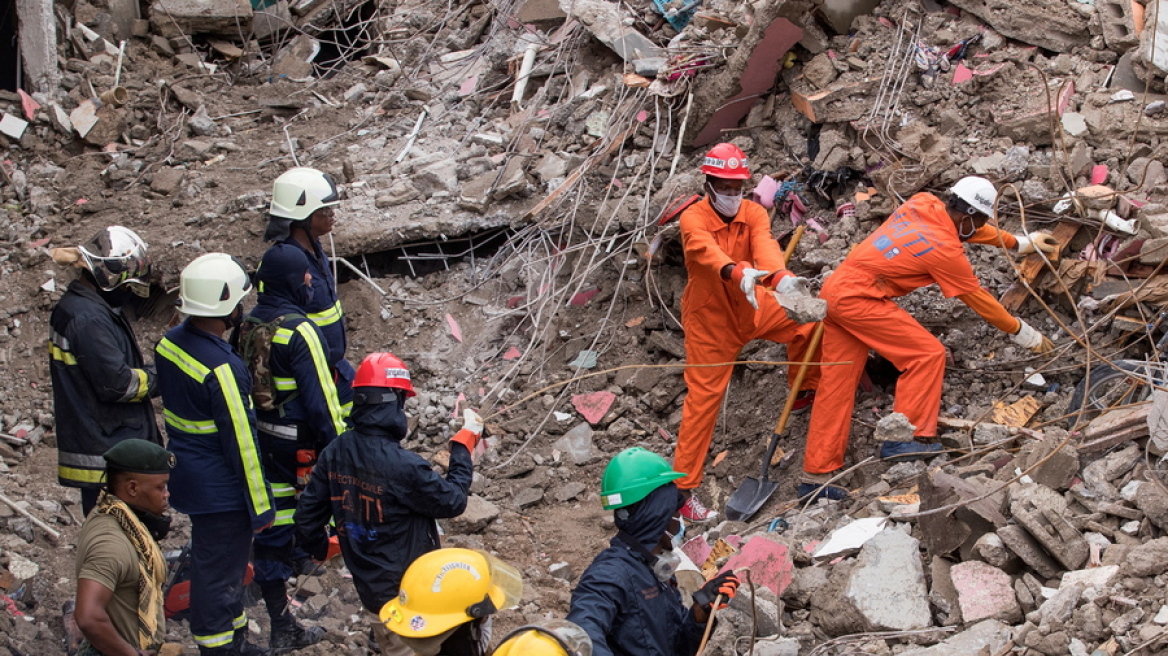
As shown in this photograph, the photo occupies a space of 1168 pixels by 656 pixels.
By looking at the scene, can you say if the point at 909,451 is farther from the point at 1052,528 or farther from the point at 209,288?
the point at 209,288

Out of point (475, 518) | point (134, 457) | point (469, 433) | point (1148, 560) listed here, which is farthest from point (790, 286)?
point (134, 457)

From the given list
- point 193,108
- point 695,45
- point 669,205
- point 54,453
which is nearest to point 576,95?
point 695,45

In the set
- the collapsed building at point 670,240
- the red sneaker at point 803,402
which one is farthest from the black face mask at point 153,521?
the red sneaker at point 803,402

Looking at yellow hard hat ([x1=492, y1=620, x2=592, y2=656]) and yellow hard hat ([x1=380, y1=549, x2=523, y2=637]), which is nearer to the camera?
yellow hard hat ([x1=492, y1=620, x2=592, y2=656])

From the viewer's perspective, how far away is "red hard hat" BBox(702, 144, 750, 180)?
5125mm

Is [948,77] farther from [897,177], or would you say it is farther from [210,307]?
[210,307]

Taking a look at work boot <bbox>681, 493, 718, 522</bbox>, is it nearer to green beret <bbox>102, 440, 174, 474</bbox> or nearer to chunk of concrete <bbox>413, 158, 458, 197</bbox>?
green beret <bbox>102, 440, 174, 474</bbox>

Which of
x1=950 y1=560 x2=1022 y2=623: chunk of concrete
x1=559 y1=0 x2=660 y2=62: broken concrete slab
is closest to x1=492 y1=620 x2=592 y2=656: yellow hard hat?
x1=950 y1=560 x2=1022 y2=623: chunk of concrete

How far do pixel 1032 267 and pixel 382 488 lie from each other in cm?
388

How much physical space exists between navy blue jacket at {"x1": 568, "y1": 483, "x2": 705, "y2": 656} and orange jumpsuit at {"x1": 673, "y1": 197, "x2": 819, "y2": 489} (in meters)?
2.31

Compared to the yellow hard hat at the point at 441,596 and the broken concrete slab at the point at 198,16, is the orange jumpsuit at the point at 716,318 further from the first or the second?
the broken concrete slab at the point at 198,16

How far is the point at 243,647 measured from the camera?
171 inches

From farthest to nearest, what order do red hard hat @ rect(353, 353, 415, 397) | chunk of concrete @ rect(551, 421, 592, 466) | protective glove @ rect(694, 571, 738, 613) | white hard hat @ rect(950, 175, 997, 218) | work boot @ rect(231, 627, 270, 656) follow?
1. chunk of concrete @ rect(551, 421, 592, 466)
2. white hard hat @ rect(950, 175, 997, 218)
3. work boot @ rect(231, 627, 270, 656)
4. red hard hat @ rect(353, 353, 415, 397)
5. protective glove @ rect(694, 571, 738, 613)

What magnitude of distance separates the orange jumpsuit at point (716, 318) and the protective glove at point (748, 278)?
287mm
